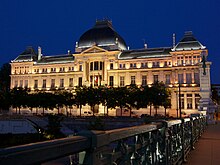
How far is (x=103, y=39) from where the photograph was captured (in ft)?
260

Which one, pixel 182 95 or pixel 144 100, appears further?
pixel 182 95

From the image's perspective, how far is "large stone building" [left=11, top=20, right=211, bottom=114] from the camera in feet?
217

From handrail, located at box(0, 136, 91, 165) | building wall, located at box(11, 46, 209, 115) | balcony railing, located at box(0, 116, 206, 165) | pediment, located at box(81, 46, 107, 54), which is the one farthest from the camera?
pediment, located at box(81, 46, 107, 54)

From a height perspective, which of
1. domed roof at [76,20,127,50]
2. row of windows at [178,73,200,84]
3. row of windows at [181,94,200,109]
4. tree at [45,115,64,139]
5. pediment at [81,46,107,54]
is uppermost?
domed roof at [76,20,127,50]

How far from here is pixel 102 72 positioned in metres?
75.2

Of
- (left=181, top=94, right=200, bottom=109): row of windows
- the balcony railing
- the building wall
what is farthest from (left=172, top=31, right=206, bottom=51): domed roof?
the balcony railing

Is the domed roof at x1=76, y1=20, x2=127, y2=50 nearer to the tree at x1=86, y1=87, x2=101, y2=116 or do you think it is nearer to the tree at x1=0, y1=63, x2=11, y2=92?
the tree at x1=86, y1=87, x2=101, y2=116

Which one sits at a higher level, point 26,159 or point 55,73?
point 55,73

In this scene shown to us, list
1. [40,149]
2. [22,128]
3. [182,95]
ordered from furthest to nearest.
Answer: [182,95] < [22,128] < [40,149]

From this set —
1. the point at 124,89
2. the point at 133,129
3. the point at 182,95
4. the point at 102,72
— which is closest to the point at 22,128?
the point at 124,89

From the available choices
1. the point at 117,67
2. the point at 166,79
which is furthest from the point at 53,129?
the point at 166,79

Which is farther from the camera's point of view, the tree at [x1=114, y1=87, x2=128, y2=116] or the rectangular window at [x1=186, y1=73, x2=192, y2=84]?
the rectangular window at [x1=186, y1=73, x2=192, y2=84]

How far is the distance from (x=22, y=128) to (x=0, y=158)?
49.8m

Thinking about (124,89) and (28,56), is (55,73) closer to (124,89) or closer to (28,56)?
(28,56)
